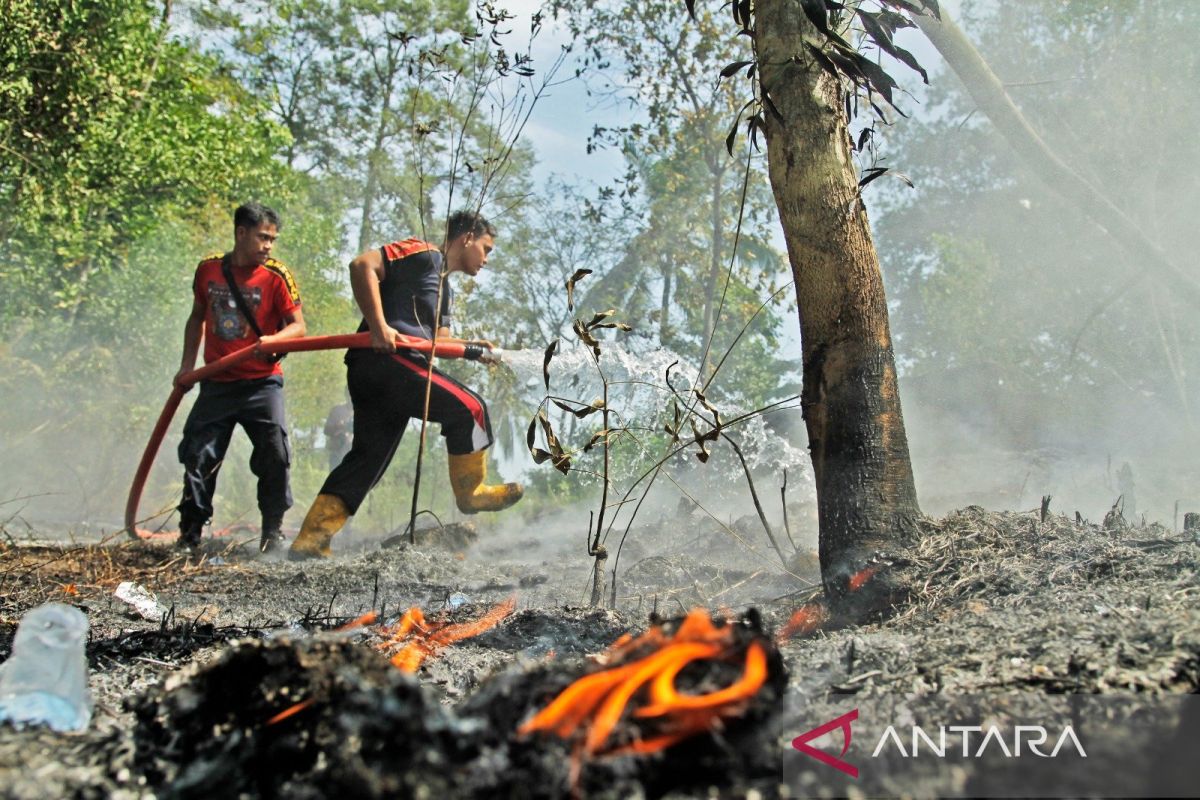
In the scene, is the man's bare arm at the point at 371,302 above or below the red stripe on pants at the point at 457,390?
above

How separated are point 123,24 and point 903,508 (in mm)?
10591

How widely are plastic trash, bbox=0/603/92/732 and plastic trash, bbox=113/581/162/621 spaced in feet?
5.47

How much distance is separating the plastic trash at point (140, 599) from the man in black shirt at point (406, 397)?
1.50m

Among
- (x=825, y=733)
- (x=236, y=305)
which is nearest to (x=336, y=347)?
(x=236, y=305)

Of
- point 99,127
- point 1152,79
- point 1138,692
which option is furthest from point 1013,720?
point 1152,79

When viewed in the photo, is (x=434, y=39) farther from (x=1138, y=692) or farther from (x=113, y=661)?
(x=1138, y=692)

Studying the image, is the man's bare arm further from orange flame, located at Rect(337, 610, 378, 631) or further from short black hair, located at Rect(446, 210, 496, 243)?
orange flame, located at Rect(337, 610, 378, 631)

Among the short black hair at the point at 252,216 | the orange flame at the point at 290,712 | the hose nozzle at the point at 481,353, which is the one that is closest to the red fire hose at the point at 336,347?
the hose nozzle at the point at 481,353

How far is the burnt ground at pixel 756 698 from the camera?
4.26 feet

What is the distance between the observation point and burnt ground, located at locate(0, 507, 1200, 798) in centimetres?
130

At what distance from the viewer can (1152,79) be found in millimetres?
13344

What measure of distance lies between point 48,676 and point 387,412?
371 centimetres

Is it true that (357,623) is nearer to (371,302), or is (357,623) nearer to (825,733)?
(825,733)

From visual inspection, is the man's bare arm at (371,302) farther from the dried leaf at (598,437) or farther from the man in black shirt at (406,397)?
the dried leaf at (598,437)
